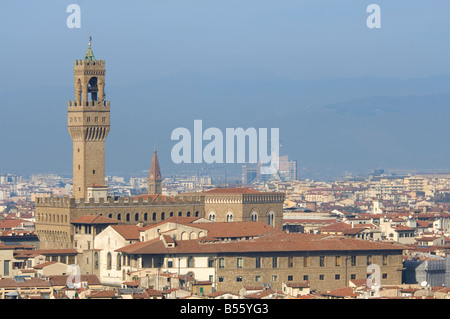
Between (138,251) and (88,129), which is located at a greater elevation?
(88,129)

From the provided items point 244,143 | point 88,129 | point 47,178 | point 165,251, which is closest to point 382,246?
point 165,251

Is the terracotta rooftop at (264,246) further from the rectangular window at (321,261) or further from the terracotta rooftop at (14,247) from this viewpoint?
the terracotta rooftop at (14,247)

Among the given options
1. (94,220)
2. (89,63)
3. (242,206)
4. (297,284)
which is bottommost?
(297,284)

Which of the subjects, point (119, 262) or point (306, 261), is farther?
point (119, 262)

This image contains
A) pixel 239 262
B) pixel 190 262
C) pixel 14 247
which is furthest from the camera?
pixel 14 247

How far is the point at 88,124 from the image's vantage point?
62781 mm

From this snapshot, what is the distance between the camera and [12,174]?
186 m

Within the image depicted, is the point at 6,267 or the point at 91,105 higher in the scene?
the point at 91,105

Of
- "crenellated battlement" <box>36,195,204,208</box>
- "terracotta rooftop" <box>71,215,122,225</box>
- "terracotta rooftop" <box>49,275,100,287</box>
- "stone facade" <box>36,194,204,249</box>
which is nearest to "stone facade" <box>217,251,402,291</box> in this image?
"terracotta rooftop" <box>49,275,100,287</box>

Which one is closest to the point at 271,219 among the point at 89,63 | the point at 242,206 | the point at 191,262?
the point at 242,206

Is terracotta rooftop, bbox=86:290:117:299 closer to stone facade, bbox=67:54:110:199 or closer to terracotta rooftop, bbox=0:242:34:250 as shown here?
terracotta rooftop, bbox=0:242:34:250

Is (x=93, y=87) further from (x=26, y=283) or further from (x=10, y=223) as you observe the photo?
(x=26, y=283)

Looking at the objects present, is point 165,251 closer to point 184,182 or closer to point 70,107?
point 70,107
